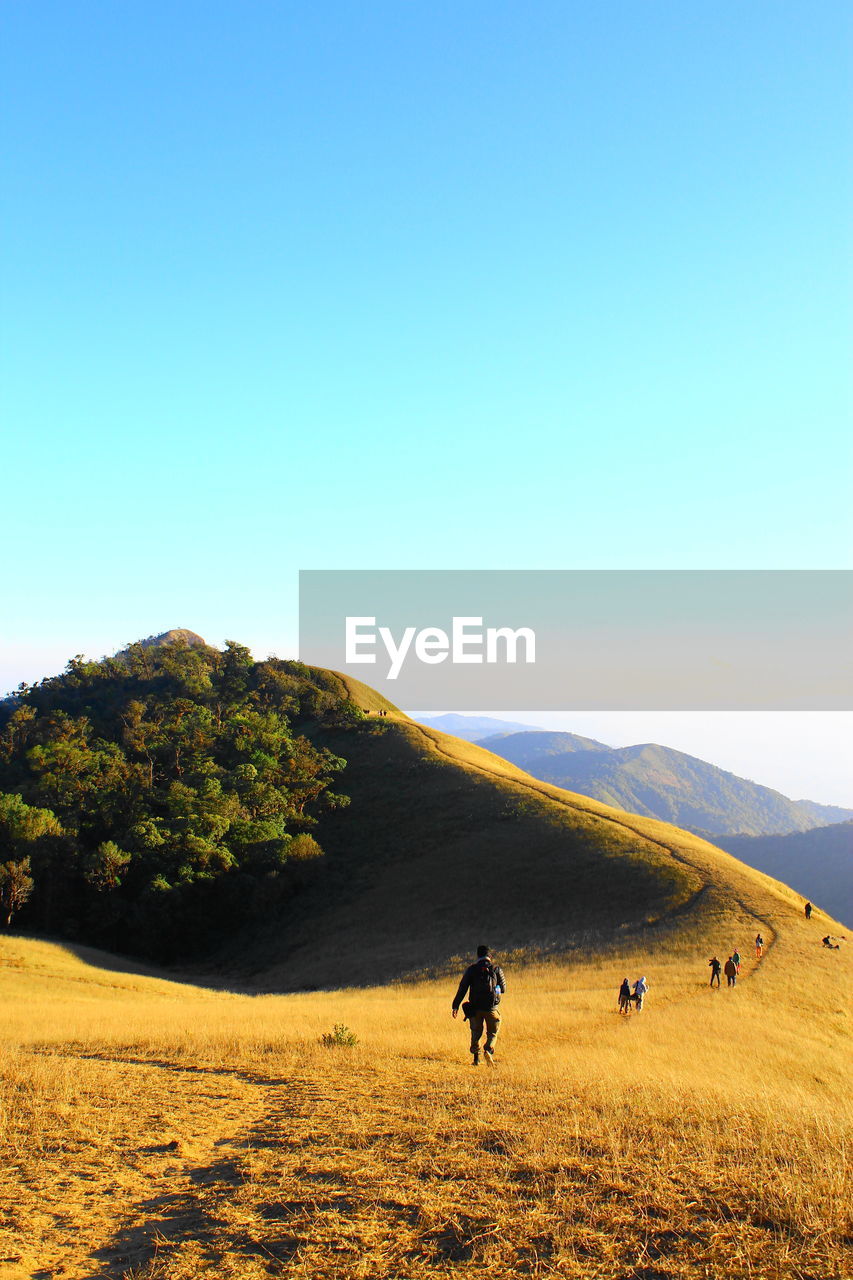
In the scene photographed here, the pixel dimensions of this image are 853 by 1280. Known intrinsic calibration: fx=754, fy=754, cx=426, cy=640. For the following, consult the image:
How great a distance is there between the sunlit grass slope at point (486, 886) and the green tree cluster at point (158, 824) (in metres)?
4.22

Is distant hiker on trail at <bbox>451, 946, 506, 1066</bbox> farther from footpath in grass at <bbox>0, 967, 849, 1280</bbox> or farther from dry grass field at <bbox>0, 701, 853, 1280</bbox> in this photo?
footpath in grass at <bbox>0, 967, 849, 1280</bbox>

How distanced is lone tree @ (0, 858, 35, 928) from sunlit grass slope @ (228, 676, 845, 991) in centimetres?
1619

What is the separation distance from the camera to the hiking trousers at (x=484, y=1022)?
13.5m

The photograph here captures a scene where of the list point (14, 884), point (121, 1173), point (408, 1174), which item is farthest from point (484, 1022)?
point (14, 884)

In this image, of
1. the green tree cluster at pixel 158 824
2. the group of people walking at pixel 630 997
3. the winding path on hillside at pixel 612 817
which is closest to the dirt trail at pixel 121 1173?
the group of people walking at pixel 630 997

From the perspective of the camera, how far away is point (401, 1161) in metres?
7.49

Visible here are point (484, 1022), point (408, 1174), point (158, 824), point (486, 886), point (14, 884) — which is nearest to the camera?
point (408, 1174)

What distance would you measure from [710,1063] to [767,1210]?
477 inches

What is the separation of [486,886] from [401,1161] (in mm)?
45467

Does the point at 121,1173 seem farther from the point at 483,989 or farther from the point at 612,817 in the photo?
the point at 612,817

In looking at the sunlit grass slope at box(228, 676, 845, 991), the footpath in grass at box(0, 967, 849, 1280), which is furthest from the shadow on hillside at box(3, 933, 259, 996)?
the footpath in grass at box(0, 967, 849, 1280)

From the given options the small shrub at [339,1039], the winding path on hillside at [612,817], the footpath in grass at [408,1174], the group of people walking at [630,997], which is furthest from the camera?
the winding path on hillside at [612,817]

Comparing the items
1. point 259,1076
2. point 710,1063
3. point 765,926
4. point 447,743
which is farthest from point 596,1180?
point 447,743

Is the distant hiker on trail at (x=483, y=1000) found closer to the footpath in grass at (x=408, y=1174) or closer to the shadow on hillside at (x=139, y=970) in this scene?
the footpath in grass at (x=408, y=1174)
